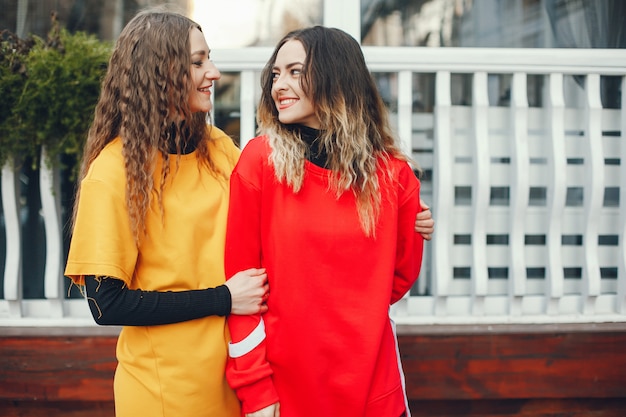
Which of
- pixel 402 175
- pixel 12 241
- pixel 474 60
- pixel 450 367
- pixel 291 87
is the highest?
pixel 474 60

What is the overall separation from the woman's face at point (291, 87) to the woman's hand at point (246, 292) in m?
0.41

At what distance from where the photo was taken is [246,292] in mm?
1604

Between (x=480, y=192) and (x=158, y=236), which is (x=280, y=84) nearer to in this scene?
(x=158, y=236)

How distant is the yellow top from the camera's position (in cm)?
155

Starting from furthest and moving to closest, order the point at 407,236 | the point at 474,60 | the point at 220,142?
the point at 474,60 → the point at 220,142 → the point at 407,236

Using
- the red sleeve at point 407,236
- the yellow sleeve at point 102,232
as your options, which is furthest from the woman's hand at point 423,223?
the yellow sleeve at point 102,232

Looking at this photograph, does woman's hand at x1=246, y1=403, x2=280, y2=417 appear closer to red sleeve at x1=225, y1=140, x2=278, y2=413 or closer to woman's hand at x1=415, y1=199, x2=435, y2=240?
red sleeve at x1=225, y1=140, x2=278, y2=413

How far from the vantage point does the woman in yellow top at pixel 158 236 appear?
1.55m

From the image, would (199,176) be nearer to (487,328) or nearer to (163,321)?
(163,321)

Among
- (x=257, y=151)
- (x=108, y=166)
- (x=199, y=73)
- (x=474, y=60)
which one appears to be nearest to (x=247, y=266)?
(x=257, y=151)

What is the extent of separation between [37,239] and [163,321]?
1777 millimetres

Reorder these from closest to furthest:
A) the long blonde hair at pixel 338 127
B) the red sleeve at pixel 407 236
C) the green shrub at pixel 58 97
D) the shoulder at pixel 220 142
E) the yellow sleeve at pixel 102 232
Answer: the yellow sleeve at pixel 102 232 → the long blonde hair at pixel 338 127 → the red sleeve at pixel 407 236 → the shoulder at pixel 220 142 → the green shrub at pixel 58 97

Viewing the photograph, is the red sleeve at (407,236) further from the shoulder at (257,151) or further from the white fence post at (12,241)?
the white fence post at (12,241)

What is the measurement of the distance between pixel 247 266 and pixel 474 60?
1.67 meters
